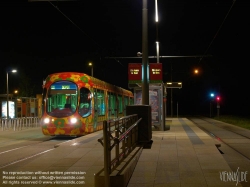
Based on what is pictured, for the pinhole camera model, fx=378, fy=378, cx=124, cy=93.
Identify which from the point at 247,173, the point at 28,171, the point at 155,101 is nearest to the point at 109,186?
the point at 28,171

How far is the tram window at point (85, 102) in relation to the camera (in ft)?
62.4

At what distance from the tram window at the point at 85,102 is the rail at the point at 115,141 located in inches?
281

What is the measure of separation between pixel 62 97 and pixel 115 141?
1179cm

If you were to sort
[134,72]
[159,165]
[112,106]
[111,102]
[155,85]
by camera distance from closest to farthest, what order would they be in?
1. [159,165]
2. [134,72]
3. [155,85]
4. [111,102]
5. [112,106]

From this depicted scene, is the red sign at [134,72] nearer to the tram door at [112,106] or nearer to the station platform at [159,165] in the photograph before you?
the tram door at [112,106]

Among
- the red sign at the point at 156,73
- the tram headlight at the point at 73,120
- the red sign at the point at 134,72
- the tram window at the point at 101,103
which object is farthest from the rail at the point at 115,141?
the tram window at the point at 101,103

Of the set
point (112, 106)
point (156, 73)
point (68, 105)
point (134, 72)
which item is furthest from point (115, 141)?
point (112, 106)

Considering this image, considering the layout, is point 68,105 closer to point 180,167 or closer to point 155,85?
point 155,85

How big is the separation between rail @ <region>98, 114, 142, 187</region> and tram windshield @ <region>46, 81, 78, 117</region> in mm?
7270

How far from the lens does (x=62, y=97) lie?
62.1ft

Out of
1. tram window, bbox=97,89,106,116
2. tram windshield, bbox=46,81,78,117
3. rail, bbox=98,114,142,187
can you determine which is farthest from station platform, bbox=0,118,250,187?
tram window, bbox=97,89,106,116

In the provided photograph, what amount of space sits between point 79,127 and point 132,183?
11.1 metres

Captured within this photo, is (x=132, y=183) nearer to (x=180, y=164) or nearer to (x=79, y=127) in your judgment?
(x=180, y=164)

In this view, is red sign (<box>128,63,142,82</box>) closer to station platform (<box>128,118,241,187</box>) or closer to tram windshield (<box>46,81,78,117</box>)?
tram windshield (<box>46,81,78,117</box>)
